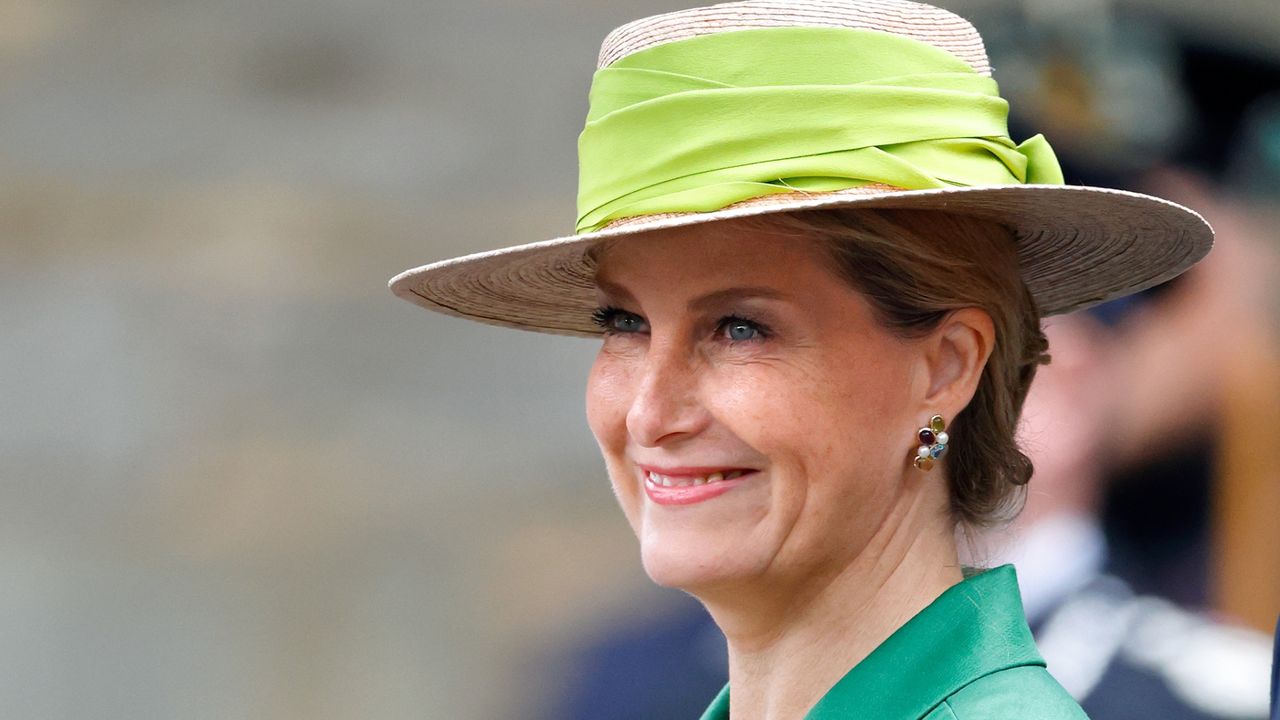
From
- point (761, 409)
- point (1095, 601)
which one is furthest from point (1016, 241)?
point (1095, 601)

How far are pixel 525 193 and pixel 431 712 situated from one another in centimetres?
157

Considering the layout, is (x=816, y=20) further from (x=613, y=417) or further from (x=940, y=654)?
(x=940, y=654)

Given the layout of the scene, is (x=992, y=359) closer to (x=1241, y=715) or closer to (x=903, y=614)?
(x=903, y=614)

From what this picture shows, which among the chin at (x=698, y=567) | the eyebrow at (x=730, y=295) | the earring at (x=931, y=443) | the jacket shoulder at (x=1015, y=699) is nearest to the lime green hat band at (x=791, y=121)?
the eyebrow at (x=730, y=295)

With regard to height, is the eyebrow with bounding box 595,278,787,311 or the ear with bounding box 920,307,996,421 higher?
the eyebrow with bounding box 595,278,787,311

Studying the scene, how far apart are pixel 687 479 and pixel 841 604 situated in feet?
0.81

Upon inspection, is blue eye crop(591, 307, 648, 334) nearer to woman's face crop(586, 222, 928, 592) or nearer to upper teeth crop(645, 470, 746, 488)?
woman's face crop(586, 222, 928, 592)

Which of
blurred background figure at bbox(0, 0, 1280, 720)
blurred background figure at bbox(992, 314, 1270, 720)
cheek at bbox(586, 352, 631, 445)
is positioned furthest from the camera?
A: blurred background figure at bbox(0, 0, 1280, 720)

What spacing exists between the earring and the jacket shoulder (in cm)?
27

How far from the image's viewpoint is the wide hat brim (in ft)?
6.40

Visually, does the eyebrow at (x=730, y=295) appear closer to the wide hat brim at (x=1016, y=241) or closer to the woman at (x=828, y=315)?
the woman at (x=828, y=315)

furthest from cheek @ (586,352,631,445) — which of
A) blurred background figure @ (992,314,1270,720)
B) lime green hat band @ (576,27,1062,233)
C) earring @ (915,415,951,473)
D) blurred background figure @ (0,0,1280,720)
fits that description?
blurred background figure @ (0,0,1280,720)

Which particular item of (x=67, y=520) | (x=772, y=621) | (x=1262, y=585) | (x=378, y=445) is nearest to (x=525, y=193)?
(x=378, y=445)

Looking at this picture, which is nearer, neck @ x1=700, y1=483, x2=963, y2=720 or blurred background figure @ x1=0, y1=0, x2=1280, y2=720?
neck @ x1=700, y1=483, x2=963, y2=720
